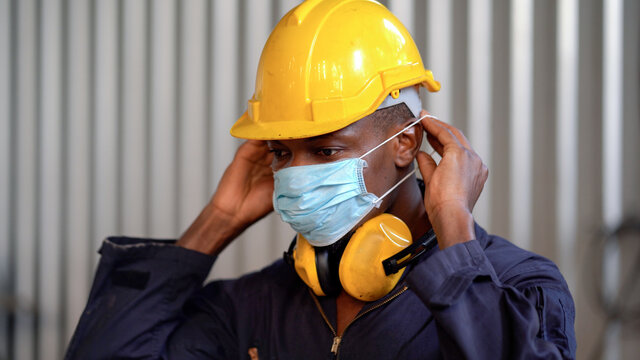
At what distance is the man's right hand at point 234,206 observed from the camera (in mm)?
2137

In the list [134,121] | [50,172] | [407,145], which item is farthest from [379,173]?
[50,172]

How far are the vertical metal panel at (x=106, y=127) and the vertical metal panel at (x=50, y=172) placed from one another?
24 centimetres

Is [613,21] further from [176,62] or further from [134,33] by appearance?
[134,33]

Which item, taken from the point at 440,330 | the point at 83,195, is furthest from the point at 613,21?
the point at 83,195

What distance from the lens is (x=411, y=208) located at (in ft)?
6.15

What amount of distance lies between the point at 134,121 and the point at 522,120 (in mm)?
2042

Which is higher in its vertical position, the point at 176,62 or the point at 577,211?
the point at 176,62

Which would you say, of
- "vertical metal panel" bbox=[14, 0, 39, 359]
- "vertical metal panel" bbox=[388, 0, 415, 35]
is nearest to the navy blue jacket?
"vertical metal panel" bbox=[388, 0, 415, 35]

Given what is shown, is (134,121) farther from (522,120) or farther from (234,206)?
(522,120)

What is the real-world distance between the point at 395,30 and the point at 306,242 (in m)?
0.67

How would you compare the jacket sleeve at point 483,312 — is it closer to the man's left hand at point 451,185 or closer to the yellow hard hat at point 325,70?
the man's left hand at point 451,185

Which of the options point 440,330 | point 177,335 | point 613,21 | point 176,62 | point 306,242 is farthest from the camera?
point 176,62

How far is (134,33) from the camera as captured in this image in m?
3.45

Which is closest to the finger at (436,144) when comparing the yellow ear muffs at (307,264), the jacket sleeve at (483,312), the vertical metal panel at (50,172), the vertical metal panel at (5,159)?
the jacket sleeve at (483,312)
